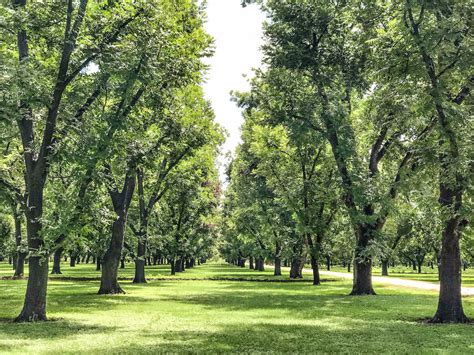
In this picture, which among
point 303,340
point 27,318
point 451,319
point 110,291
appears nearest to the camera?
point 303,340

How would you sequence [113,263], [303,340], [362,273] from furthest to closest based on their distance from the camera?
[113,263], [362,273], [303,340]

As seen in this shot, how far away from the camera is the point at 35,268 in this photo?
1672 cm

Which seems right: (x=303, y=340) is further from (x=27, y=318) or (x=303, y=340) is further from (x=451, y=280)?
(x=27, y=318)

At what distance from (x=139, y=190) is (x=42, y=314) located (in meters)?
24.2

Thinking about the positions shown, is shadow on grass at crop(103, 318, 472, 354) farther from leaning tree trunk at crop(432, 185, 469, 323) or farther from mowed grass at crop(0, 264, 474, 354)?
leaning tree trunk at crop(432, 185, 469, 323)

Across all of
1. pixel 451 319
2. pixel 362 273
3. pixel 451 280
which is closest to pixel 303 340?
pixel 451 319

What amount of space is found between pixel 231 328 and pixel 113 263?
16.2 m

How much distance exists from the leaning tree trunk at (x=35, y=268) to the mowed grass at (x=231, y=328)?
71cm

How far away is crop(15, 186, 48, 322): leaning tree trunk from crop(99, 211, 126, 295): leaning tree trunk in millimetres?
12537

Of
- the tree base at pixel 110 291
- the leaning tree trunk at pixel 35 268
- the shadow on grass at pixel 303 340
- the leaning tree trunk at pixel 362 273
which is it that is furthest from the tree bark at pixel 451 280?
the tree base at pixel 110 291

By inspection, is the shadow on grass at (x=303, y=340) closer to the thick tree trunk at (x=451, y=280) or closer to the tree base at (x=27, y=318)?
the thick tree trunk at (x=451, y=280)

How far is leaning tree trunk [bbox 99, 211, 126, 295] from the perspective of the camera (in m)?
29.2

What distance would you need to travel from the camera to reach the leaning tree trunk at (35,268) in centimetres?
1633

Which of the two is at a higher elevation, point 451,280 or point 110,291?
point 451,280
